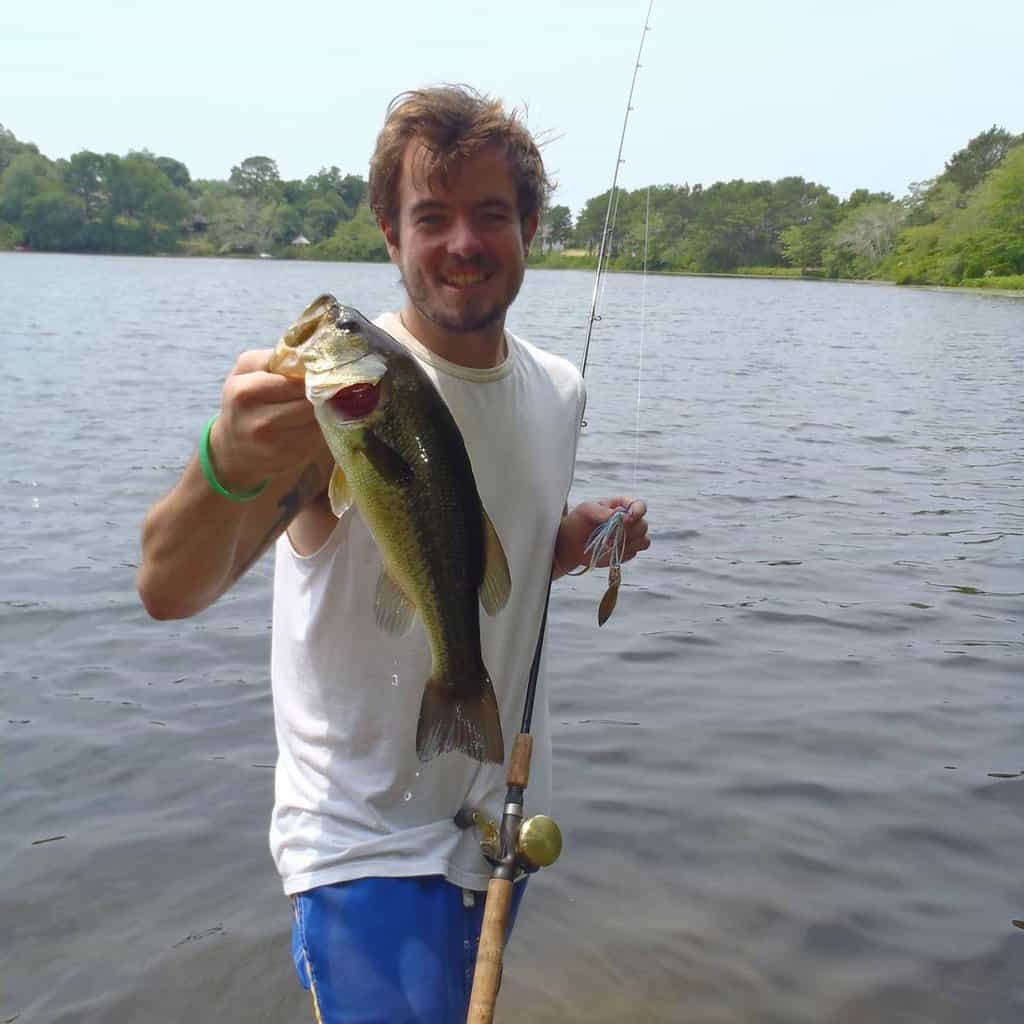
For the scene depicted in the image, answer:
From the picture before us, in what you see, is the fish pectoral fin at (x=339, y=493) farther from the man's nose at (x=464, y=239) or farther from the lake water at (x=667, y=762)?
the lake water at (x=667, y=762)

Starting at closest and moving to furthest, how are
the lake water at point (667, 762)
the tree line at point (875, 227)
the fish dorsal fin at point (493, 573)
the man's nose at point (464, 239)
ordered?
the fish dorsal fin at point (493, 573) → the man's nose at point (464, 239) → the lake water at point (667, 762) → the tree line at point (875, 227)

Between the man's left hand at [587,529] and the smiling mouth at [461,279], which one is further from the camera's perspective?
the man's left hand at [587,529]

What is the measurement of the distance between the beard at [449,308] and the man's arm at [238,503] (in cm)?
53

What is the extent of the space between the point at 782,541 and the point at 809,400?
9.14 meters

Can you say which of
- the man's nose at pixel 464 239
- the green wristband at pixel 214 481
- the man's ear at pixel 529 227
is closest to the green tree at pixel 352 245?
the man's ear at pixel 529 227

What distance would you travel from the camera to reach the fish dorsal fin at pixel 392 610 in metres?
2.31

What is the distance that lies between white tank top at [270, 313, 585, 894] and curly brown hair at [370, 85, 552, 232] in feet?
1.22

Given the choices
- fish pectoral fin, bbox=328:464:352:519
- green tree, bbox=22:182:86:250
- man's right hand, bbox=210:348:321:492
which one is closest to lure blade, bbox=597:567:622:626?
fish pectoral fin, bbox=328:464:352:519

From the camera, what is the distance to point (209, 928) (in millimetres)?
4863

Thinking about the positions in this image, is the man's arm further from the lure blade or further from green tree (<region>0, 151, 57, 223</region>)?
green tree (<region>0, 151, 57, 223</region>)

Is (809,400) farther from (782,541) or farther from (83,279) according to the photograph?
(83,279)

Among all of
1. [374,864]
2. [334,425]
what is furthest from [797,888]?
[334,425]

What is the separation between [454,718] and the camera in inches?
94.3

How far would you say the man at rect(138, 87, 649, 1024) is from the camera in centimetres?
240
